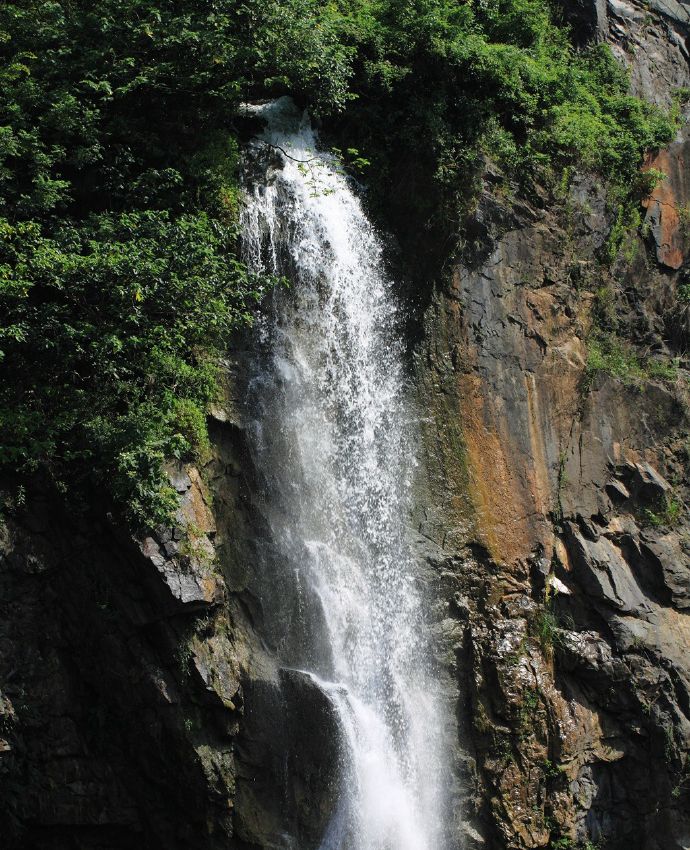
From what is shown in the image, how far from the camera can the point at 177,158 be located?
39.3 ft

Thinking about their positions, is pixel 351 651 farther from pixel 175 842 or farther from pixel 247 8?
pixel 247 8

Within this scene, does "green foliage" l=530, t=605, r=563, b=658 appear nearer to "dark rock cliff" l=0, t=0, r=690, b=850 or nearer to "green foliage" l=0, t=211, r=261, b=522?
"dark rock cliff" l=0, t=0, r=690, b=850

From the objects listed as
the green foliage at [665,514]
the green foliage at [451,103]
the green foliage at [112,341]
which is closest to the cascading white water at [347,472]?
the green foliage at [451,103]

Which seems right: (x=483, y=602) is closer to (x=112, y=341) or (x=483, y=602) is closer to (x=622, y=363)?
(x=622, y=363)

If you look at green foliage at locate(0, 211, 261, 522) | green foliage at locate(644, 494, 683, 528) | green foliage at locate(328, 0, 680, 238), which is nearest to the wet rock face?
green foliage at locate(644, 494, 683, 528)

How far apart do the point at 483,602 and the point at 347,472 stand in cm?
238

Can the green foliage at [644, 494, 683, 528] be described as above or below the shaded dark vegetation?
below

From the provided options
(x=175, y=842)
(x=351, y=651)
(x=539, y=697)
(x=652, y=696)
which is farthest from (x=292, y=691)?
(x=652, y=696)

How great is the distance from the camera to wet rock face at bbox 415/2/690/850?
459 inches

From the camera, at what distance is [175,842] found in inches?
404

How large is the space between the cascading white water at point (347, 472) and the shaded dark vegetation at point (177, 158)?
0.61m

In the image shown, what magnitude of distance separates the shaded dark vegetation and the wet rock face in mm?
1173

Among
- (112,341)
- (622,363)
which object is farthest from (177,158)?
(622,363)

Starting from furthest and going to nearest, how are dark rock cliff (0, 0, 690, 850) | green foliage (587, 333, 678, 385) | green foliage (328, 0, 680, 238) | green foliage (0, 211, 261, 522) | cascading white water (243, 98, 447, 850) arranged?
green foliage (587, 333, 678, 385) < green foliage (328, 0, 680, 238) < cascading white water (243, 98, 447, 850) < dark rock cliff (0, 0, 690, 850) < green foliage (0, 211, 261, 522)
